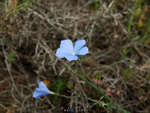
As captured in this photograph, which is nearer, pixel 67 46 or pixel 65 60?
pixel 67 46

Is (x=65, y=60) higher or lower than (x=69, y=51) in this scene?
lower

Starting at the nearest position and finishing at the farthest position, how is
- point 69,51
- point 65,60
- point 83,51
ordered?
point 83,51 → point 69,51 → point 65,60

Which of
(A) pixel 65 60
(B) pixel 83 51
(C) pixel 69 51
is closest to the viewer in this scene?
(B) pixel 83 51

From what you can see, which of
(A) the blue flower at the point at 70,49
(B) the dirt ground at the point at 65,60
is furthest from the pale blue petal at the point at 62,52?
(B) the dirt ground at the point at 65,60

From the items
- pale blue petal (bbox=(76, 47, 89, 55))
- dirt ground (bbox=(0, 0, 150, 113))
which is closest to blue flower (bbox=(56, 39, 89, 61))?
pale blue petal (bbox=(76, 47, 89, 55))

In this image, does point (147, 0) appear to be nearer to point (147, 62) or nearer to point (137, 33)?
point (137, 33)

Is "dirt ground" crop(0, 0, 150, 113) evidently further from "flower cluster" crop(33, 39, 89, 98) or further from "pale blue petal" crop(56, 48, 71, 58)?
"pale blue petal" crop(56, 48, 71, 58)

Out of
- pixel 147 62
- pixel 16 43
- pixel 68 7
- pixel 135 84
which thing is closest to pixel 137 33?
pixel 147 62

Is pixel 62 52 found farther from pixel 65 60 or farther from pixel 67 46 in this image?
pixel 65 60

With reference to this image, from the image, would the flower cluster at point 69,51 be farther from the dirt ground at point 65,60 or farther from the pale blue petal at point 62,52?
the dirt ground at point 65,60

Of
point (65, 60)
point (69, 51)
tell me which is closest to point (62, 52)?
point (69, 51)
